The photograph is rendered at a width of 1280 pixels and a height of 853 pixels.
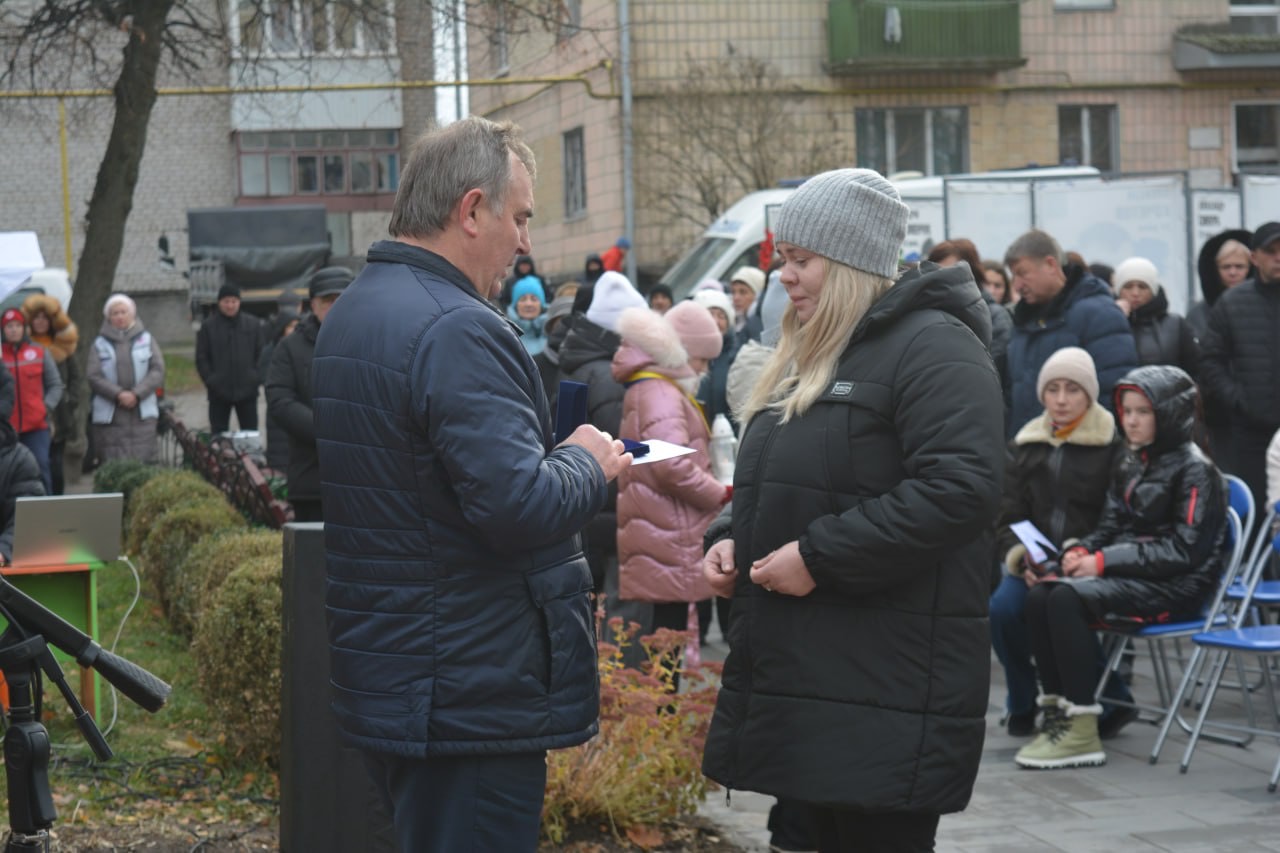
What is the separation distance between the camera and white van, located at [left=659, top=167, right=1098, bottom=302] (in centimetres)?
1725

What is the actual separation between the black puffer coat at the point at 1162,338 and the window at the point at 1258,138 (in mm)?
20559

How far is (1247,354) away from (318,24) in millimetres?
9481

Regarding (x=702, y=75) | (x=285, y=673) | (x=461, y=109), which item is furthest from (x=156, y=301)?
(x=285, y=673)

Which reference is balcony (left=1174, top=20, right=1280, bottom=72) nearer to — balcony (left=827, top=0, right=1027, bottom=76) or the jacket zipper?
balcony (left=827, top=0, right=1027, bottom=76)

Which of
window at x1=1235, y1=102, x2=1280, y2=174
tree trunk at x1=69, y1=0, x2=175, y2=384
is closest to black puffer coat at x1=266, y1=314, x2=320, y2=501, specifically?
tree trunk at x1=69, y1=0, x2=175, y2=384

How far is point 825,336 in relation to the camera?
3758mm

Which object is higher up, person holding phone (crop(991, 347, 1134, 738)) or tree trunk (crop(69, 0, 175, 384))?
tree trunk (crop(69, 0, 175, 384))

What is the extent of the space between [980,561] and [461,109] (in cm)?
2843

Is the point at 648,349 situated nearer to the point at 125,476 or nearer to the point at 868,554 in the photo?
the point at 868,554

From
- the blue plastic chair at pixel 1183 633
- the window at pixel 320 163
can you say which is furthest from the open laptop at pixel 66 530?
the window at pixel 320 163

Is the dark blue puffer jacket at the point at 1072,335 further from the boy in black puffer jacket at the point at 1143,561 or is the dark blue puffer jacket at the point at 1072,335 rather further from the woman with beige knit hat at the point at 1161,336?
the boy in black puffer jacket at the point at 1143,561

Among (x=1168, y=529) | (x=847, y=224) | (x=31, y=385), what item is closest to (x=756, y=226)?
(x=31, y=385)

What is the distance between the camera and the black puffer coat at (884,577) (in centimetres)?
352

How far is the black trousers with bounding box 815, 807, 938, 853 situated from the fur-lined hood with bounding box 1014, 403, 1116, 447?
3781 millimetres
